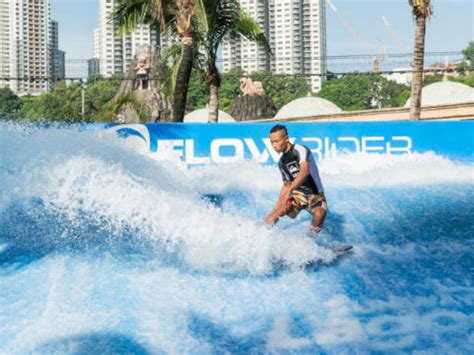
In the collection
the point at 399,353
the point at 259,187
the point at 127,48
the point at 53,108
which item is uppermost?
the point at 127,48

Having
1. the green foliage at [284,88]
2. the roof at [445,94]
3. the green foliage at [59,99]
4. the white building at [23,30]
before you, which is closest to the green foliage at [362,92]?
the green foliage at [284,88]

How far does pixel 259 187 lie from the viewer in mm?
12109

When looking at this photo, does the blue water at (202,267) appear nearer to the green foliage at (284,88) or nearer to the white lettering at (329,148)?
the white lettering at (329,148)

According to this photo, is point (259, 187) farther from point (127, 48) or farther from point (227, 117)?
point (127, 48)

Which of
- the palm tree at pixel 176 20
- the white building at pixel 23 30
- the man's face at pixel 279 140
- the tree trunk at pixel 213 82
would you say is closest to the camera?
the man's face at pixel 279 140

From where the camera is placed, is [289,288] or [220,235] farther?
[220,235]

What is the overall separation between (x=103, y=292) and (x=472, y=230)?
5579 mm

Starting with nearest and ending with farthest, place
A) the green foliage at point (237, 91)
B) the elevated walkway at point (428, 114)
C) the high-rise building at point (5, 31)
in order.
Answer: the elevated walkway at point (428, 114), the green foliage at point (237, 91), the high-rise building at point (5, 31)

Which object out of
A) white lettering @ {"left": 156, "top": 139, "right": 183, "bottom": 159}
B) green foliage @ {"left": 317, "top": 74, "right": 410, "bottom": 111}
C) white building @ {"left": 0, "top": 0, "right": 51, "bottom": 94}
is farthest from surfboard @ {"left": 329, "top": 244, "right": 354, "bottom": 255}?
white building @ {"left": 0, "top": 0, "right": 51, "bottom": 94}

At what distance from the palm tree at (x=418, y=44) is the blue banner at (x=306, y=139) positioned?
17.2ft

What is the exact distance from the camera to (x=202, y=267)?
280 inches

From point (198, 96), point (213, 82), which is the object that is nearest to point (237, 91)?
point (198, 96)

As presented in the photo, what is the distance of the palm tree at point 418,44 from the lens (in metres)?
18.6

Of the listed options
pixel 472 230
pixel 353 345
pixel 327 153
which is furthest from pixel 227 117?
pixel 353 345
